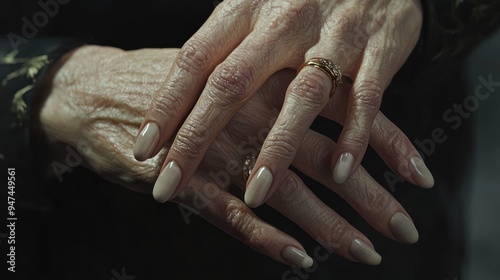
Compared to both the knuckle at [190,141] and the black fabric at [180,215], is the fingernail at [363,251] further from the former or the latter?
the knuckle at [190,141]

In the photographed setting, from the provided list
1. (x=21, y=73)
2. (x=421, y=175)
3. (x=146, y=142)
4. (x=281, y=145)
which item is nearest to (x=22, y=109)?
(x=21, y=73)

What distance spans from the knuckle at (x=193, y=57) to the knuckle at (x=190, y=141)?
5 centimetres

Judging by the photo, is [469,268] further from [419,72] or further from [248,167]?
[248,167]

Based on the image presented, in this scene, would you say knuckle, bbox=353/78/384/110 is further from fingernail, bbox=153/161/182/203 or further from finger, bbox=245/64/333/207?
fingernail, bbox=153/161/182/203

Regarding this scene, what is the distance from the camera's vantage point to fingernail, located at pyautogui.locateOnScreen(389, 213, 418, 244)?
0.56m

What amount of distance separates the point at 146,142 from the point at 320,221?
6.5 inches

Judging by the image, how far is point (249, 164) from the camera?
0.56 metres

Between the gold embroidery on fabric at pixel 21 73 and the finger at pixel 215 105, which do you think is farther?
the gold embroidery on fabric at pixel 21 73

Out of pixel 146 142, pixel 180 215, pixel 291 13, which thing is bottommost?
pixel 180 215

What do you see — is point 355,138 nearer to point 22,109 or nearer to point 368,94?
point 368,94

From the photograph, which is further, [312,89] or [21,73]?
[21,73]

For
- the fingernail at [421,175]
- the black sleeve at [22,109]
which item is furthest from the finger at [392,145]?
the black sleeve at [22,109]

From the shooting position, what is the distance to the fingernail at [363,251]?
1.82ft

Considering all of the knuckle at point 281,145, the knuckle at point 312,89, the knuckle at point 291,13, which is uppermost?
the knuckle at point 291,13
